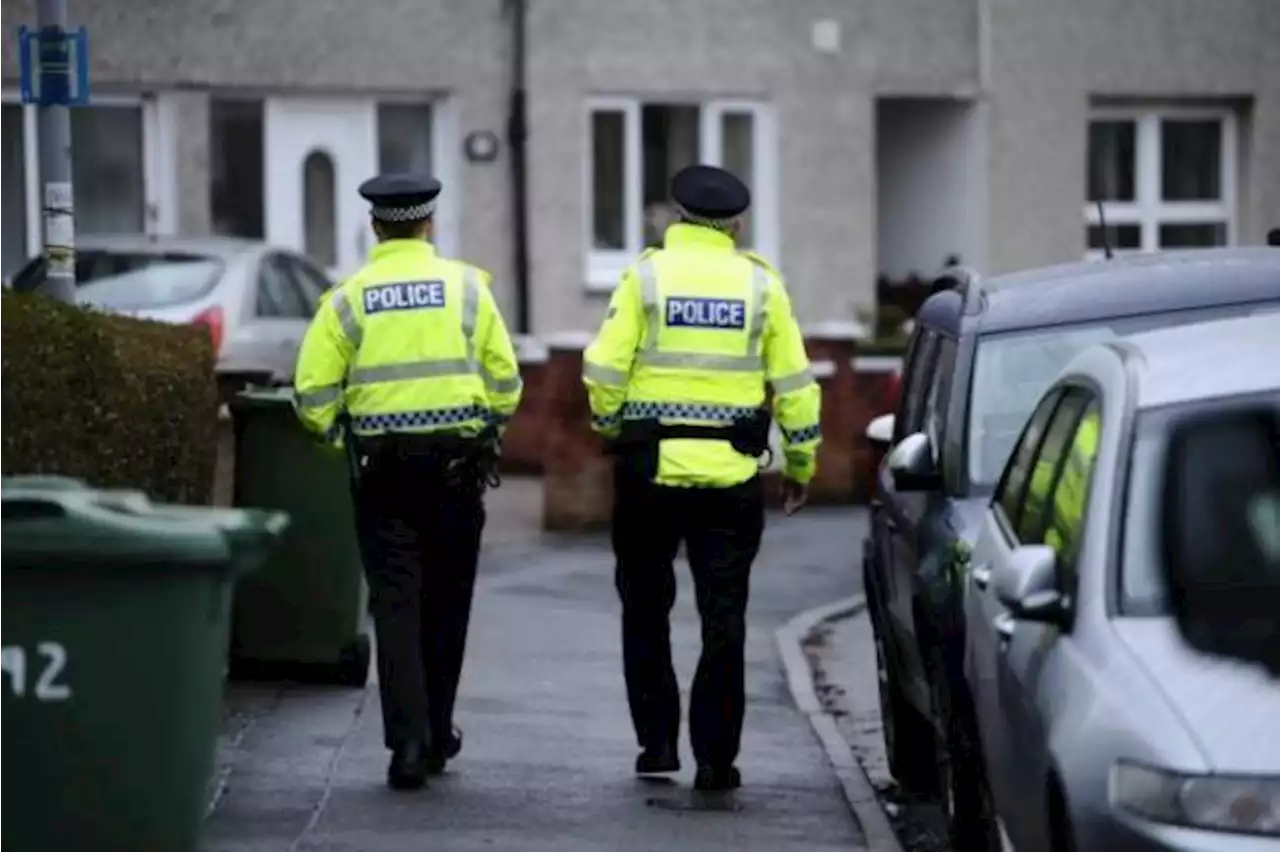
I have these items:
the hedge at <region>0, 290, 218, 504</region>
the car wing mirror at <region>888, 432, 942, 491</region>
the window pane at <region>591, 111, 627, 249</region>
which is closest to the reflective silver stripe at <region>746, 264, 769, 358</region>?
the car wing mirror at <region>888, 432, 942, 491</region>

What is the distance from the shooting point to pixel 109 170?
80.2 ft

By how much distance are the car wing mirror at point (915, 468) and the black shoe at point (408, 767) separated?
1.61 metres

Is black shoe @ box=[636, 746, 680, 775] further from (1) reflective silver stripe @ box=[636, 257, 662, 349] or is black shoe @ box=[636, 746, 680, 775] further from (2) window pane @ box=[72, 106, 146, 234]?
(2) window pane @ box=[72, 106, 146, 234]

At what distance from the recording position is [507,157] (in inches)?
977

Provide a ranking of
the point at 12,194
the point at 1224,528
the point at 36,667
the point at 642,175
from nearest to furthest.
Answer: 1. the point at 36,667
2. the point at 1224,528
3. the point at 12,194
4. the point at 642,175

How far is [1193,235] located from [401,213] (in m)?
18.6

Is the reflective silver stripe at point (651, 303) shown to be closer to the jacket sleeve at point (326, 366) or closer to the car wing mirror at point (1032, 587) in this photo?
the jacket sleeve at point (326, 366)

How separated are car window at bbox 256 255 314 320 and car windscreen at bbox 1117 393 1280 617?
43.7ft

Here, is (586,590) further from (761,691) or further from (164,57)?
(164,57)

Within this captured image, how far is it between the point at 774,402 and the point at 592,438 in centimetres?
883

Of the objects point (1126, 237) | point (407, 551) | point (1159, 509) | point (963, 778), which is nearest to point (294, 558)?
point (407, 551)

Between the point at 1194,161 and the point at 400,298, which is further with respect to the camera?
the point at 1194,161

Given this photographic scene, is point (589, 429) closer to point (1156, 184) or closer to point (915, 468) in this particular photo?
point (915, 468)

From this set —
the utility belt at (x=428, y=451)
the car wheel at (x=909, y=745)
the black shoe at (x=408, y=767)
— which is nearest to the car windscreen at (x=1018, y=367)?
the car wheel at (x=909, y=745)
